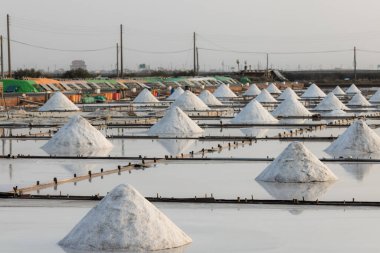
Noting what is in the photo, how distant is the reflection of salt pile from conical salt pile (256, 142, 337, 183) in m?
6.20

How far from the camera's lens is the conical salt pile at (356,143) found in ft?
62.5

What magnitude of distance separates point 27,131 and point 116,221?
54.8ft

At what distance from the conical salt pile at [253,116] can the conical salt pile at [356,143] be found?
354 inches

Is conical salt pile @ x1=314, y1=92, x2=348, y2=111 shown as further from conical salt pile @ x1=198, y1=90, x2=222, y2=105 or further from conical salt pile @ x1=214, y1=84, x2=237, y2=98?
conical salt pile @ x1=214, y1=84, x2=237, y2=98

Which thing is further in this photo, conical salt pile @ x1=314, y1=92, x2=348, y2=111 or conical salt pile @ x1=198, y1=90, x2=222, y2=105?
conical salt pile @ x1=198, y1=90, x2=222, y2=105

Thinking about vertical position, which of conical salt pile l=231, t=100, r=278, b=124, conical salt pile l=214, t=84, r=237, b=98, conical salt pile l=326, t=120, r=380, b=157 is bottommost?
conical salt pile l=326, t=120, r=380, b=157

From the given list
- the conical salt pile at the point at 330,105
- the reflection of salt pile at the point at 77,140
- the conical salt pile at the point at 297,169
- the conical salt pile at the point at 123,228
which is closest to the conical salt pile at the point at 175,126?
the reflection of salt pile at the point at 77,140

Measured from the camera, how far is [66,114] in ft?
111

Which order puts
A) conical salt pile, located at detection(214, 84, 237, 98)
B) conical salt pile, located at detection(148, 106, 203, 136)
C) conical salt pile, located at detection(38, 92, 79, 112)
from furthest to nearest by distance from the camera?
1. conical salt pile, located at detection(214, 84, 237, 98)
2. conical salt pile, located at detection(38, 92, 79, 112)
3. conical salt pile, located at detection(148, 106, 203, 136)

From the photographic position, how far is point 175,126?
24219mm

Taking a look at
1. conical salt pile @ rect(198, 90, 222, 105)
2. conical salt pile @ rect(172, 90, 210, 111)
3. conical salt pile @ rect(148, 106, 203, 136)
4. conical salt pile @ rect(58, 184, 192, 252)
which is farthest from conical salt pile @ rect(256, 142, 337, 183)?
conical salt pile @ rect(198, 90, 222, 105)

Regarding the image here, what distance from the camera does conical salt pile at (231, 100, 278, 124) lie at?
→ 28609mm

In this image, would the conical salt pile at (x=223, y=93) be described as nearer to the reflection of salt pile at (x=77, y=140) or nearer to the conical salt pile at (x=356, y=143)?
the reflection of salt pile at (x=77, y=140)

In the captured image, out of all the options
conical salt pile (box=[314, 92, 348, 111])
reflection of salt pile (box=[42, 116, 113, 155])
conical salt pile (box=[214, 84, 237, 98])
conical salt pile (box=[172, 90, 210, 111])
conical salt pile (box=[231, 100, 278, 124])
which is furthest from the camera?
conical salt pile (box=[214, 84, 237, 98])
